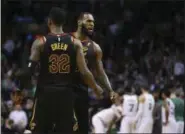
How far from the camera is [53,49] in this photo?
757 centimetres

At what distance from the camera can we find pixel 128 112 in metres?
17.4

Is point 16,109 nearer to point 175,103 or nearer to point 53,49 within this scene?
point 175,103

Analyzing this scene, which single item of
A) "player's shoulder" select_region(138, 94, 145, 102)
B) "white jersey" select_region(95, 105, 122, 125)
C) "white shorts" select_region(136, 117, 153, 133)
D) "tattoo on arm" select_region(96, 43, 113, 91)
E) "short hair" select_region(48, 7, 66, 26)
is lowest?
"white shorts" select_region(136, 117, 153, 133)

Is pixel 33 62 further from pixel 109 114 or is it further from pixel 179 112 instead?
pixel 109 114

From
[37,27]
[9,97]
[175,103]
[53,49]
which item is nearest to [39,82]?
[53,49]

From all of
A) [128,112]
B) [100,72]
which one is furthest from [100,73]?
[128,112]

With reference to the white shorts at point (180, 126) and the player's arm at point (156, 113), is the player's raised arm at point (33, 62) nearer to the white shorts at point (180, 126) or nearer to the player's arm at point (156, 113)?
the white shorts at point (180, 126)

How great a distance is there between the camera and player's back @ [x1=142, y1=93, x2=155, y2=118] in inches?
674

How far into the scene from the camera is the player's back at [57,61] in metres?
7.55

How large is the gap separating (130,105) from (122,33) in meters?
7.17

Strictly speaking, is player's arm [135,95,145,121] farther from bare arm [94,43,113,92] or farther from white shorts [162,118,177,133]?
bare arm [94,43,113,92]

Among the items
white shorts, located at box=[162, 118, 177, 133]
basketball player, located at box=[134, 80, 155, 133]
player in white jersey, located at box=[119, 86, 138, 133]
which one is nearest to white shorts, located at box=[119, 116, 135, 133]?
player in white jersey, located at box=[119, 86, 138, 133]

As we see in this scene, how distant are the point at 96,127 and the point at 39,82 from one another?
9701mm

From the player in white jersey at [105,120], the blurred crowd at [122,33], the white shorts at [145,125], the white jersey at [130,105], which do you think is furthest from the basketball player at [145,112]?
the blurred crowd at [122,33]
